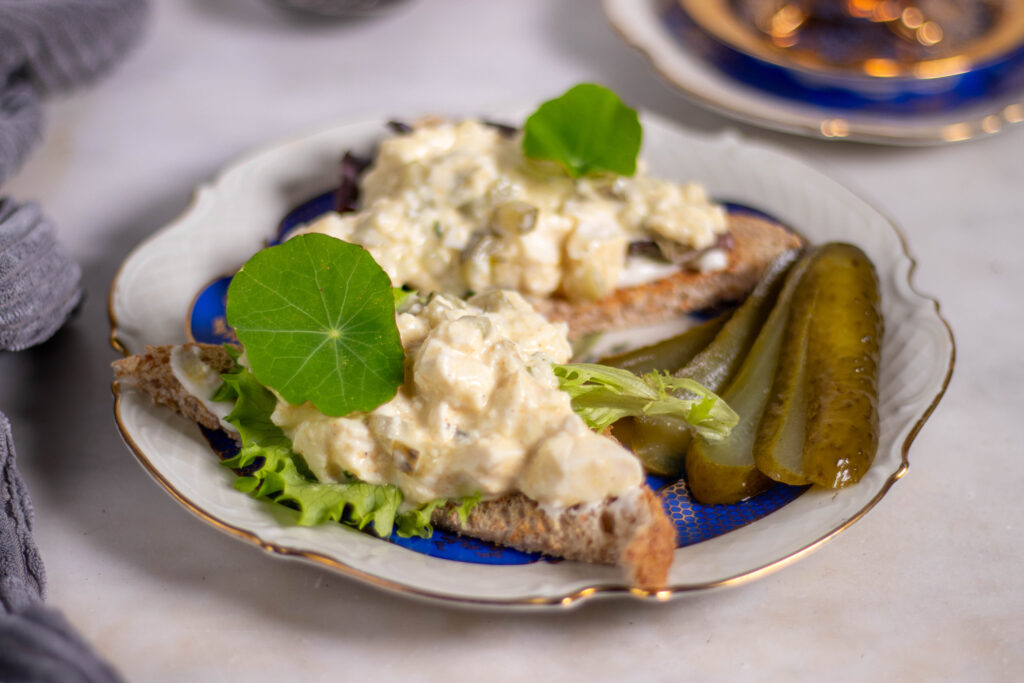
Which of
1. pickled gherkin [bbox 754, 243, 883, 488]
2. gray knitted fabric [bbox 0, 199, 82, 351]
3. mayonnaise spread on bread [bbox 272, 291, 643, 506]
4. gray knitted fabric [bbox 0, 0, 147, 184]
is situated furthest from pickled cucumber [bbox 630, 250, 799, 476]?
gray knitted fabric [bbox 0, 0, 147, 184]

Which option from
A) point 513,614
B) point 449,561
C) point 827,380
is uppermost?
point 827,380

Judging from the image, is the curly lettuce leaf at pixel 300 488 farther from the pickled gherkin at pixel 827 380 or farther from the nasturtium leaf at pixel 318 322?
the pickled gherkin at pixel 827 380

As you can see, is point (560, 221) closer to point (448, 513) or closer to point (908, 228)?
point (448, 513)

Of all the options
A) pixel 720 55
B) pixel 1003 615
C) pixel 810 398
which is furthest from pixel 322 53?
pixel 1003 615

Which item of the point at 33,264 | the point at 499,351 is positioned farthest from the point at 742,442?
the point at 33,264

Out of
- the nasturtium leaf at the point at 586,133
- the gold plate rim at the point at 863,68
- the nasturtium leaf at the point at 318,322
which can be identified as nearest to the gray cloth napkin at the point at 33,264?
the nasturtium leaf at the point at 318,322

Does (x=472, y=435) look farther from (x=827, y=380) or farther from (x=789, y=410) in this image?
(x=827, y=380)

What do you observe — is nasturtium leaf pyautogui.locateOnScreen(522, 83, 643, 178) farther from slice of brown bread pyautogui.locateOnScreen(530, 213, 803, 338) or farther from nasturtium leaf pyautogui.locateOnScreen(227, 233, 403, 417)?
nasturtium leaf pyautogui.locateOnScreen(227, 233, 403, 417)
